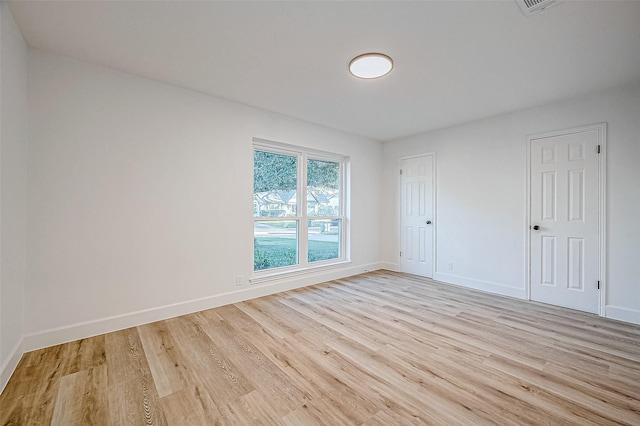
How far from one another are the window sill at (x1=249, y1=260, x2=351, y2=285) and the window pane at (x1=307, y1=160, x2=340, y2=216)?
2.89 feet

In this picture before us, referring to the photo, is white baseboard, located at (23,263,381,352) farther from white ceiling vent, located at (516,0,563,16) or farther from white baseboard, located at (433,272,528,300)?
white ceiling vent, located at (516,0,563,16)

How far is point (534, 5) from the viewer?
178cm

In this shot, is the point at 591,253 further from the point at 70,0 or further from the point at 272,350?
the point at 70,0

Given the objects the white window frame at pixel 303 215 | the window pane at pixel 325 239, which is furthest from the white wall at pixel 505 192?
the window pane at pixel 325 239

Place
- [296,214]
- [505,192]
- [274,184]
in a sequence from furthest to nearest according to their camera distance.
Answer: [296,214] < [274,184] < [505,192]

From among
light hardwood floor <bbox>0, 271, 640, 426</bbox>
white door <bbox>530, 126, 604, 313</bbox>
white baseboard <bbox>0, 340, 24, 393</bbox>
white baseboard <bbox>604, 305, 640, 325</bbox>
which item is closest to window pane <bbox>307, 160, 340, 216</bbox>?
light hardwood floor <bbox>0, 271, 640, 426</bbox>

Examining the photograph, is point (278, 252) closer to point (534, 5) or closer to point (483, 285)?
point (483, 285)

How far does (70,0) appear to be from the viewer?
1782 mm

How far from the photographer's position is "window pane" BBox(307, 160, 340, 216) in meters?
4.38

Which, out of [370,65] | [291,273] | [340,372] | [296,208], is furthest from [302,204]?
[340,372]

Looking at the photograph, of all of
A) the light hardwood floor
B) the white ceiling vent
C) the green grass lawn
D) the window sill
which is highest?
the white ceiling vent

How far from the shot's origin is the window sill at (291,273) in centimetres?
365

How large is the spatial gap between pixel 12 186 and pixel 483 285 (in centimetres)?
529

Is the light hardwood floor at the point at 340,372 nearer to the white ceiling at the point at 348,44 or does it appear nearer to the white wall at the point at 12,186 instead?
the white wall at the point at 12,186
